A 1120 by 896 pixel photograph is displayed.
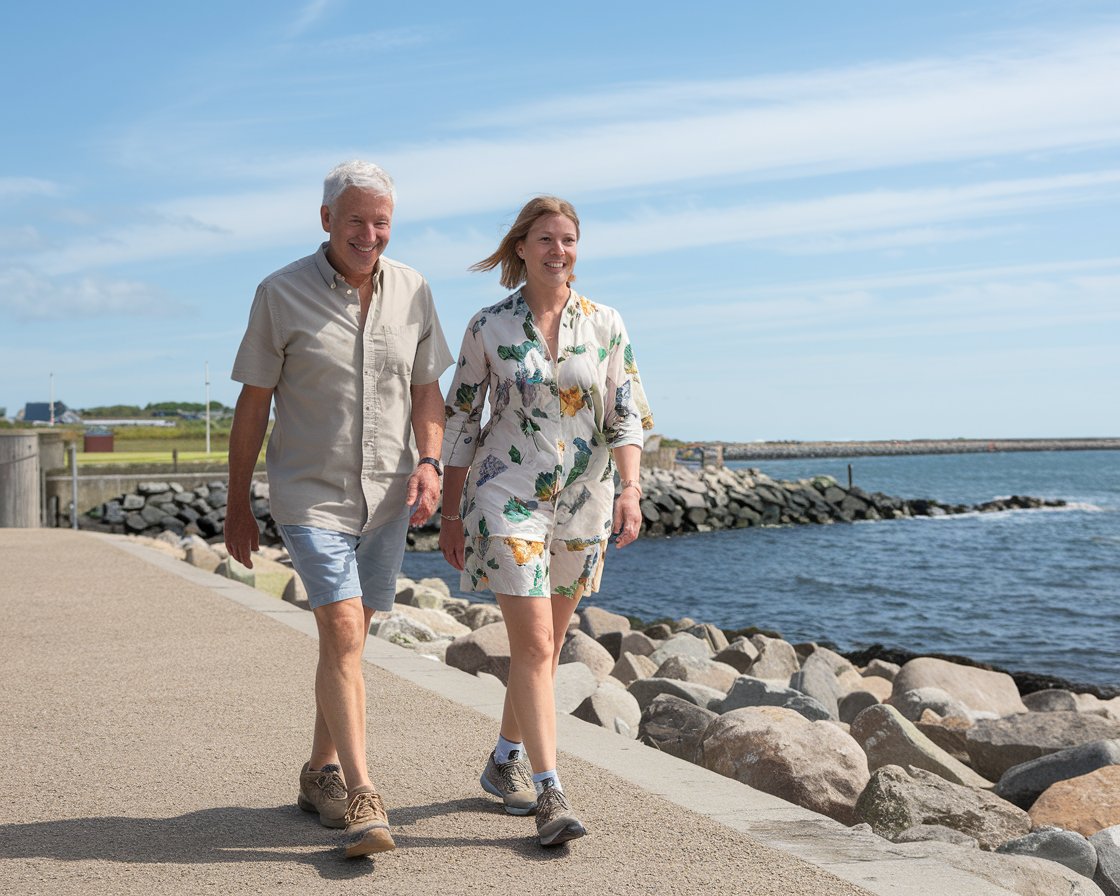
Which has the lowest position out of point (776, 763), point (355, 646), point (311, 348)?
point (776, 763)

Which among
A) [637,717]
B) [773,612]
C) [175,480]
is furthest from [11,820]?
[175,480]

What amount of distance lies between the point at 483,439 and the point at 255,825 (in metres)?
1.44

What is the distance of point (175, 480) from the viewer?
109 feet

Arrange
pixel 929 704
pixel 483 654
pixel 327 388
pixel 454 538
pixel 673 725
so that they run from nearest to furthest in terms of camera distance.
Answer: pixel 327 388 → pixel 454 538 → pixel 673 725 → pixel 483 654 → pixel 929 704

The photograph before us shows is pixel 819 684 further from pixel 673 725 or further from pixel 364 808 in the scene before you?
pixel 364 808

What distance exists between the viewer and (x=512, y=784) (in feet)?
14.1

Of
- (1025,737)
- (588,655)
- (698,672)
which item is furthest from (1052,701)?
(588,655)

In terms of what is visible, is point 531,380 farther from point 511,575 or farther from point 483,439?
point 511,575

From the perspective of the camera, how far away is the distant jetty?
459 feet

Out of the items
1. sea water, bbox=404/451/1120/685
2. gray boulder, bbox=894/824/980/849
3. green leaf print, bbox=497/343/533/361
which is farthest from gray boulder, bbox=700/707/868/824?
sea water, bbox=404/451/1120/685

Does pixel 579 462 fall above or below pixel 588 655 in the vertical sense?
above

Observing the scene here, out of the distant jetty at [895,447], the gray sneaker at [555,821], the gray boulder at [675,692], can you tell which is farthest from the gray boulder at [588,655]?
the distant jetty at [895,447]

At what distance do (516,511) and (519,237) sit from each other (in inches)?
35.5

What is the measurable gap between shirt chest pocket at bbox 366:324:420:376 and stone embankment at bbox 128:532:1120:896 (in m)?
2.17
